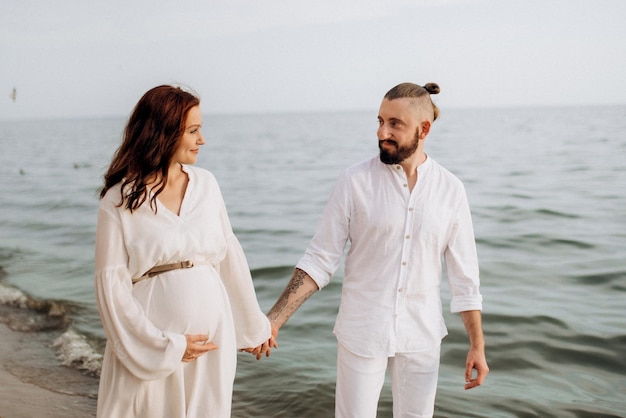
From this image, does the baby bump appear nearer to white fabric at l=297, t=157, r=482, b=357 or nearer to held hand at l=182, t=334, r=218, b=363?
held hand at l=182, t=334, r=218, b=363

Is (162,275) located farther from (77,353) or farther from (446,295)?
(446,295)

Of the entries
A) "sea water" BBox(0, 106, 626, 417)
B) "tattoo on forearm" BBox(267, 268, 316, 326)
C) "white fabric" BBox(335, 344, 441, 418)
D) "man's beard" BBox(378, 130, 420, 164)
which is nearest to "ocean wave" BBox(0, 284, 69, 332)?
"sea water" BBox(0, 106, 626, 417)

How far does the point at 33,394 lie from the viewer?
5.12m

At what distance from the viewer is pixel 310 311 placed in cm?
824

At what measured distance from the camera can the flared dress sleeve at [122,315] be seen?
2.52 meters

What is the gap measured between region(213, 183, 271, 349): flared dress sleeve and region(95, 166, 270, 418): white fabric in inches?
2.5

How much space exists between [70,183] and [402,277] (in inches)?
762

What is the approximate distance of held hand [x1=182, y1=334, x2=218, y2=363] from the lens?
8.61ft

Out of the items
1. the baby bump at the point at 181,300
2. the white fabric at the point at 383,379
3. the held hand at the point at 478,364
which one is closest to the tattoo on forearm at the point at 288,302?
the white fabric at the point at 383,379

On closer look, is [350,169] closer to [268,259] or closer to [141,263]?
[141,263]

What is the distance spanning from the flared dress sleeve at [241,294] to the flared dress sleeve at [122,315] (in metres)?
0.46

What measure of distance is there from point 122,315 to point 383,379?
Result: 1.22 metres

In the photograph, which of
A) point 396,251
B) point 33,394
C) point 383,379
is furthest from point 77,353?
point 396,251

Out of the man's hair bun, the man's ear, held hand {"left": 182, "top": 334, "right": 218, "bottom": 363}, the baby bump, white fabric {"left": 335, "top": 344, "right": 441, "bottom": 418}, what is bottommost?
white fabric {"left": 335, "top": 344, "right": 441, "bottom": 418}
